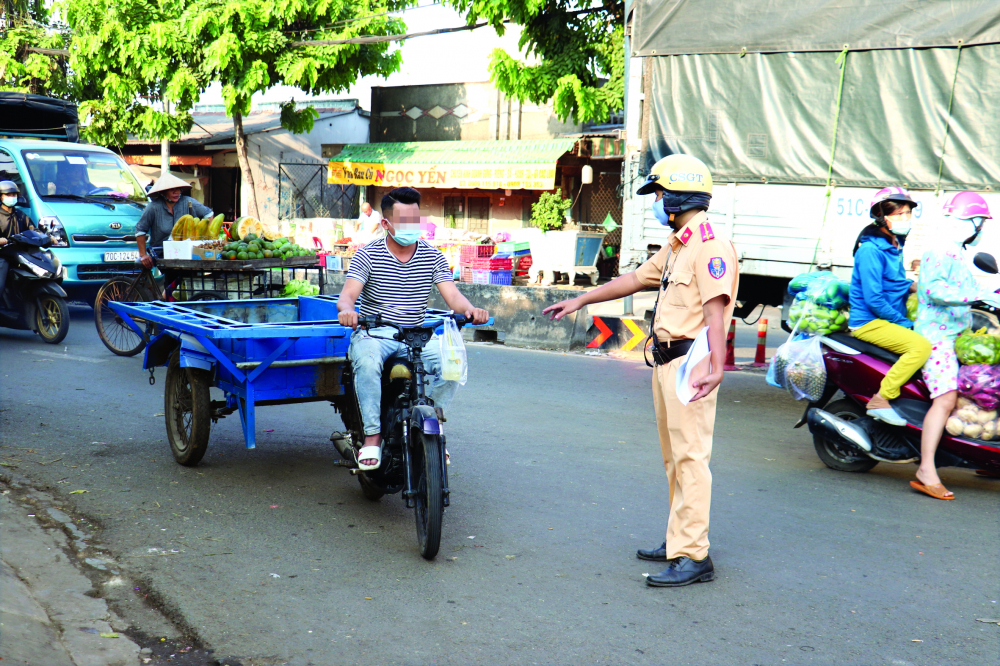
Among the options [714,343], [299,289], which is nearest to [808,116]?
[299,289]

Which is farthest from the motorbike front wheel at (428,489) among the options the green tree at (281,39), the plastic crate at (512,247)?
the green tree at (281,39)

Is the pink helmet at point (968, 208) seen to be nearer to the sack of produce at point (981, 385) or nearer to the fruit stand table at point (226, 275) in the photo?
the sack of produce at point (981, 385)

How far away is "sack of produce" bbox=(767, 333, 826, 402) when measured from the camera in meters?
5.86

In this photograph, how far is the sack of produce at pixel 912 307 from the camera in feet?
18.8

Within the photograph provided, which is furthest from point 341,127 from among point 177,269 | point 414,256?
point 414,256

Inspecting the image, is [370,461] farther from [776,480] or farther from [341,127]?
[341,127]

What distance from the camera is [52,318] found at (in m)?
9.99

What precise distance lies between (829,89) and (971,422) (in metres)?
4.59

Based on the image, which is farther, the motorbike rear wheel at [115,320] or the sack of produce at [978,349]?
the motorbike rear wheel at [115,320]

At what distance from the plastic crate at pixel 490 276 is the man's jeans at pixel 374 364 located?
13.4 metres

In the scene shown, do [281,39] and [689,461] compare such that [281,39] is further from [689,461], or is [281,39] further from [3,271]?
[689,461]

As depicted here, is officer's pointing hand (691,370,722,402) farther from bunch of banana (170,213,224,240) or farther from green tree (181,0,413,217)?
green tree (181,0,413,217)

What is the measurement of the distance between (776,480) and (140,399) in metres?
5.09

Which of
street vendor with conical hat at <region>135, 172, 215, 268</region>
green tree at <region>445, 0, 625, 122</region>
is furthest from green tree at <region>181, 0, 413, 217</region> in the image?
street vendor with conical hat at <region>135, 172, 215, 268</region>
